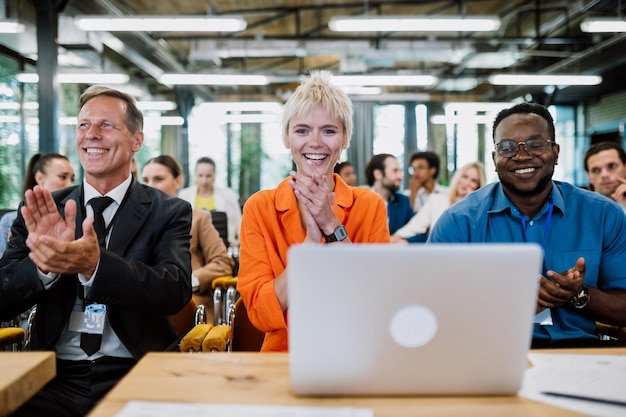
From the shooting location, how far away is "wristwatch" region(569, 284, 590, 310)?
74.4 inches

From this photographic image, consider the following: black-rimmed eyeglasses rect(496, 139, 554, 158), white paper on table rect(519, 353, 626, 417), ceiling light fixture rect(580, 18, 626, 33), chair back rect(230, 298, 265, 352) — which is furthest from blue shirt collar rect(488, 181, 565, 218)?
ceiling light fixture rect(580, 18, 626, 33)

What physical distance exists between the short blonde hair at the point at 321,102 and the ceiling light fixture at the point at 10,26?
6.15m

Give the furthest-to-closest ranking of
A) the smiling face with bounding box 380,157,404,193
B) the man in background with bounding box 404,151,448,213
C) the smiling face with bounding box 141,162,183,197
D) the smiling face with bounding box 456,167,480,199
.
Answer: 1. the man in background with bounding box 404,151,448,213
2. the smiling face with bounding box 380,157,404,193
3. the smiling face with bounding box 456,167,480,199
4. the smiling face with bounding box 141,162,183,197

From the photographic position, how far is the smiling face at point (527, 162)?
2055mm

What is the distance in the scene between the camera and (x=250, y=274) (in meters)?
1.98

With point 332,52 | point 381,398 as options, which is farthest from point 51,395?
point 332,52

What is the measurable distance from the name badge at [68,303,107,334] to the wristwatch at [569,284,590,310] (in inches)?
59.4

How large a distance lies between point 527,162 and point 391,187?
14.4 feet

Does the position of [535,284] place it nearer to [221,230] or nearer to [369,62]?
[221,230]

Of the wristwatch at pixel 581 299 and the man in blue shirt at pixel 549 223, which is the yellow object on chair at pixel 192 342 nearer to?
the man in blue shirt at pixel 549 223

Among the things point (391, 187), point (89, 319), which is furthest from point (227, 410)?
point (391, 187)

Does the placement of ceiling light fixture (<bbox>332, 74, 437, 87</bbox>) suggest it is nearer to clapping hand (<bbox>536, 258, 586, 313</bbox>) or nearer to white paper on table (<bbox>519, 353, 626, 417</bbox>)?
clapping hand (<bbox>536, 258, 586, 313</bbox>)

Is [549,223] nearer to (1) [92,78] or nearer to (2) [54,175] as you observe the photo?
(2) [54,175]

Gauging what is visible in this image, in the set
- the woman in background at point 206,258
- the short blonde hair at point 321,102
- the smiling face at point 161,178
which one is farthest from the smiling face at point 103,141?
the smiling face at point 161,178
